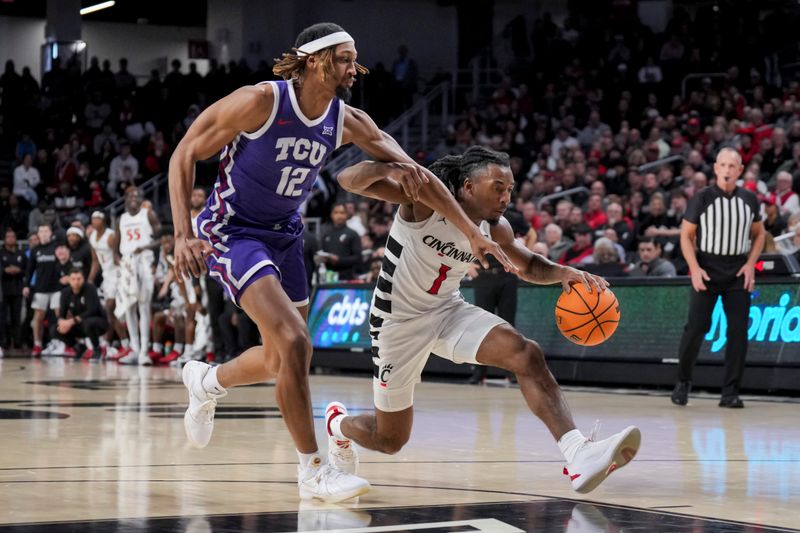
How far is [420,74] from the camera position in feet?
96.0

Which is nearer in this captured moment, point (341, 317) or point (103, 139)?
point (341, 317)

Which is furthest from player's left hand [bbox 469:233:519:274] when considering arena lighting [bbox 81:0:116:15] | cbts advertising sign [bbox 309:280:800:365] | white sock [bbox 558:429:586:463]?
arena lighting [bbox 81:0:116:15]

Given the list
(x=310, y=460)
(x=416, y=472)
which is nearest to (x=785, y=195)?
(x=416, y=472)

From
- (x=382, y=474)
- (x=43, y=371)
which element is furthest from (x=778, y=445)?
(x=43, y=371)

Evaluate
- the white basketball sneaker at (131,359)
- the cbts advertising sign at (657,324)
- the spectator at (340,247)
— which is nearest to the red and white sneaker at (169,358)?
the white basketball sneaker at (131,359)

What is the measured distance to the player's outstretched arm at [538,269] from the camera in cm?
571

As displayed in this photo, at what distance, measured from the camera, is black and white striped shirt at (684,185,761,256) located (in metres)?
10.4

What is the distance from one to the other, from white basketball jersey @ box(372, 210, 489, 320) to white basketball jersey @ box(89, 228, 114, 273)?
1316 cm

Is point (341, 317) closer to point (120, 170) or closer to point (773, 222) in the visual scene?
point (773, 222)

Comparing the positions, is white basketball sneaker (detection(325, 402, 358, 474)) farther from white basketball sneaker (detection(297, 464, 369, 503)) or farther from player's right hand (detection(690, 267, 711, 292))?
player's right hand (detection(690, 267, 711, 292))

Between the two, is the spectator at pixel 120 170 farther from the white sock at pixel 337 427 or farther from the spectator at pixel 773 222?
the white sock at pixel 337 427

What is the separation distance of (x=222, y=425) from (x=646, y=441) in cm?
282

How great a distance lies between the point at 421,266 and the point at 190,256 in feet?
3.90

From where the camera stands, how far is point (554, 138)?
22141 millimetres
